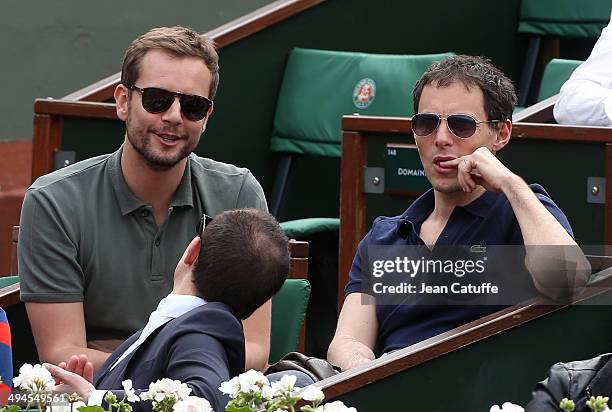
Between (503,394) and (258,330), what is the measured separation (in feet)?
2.53

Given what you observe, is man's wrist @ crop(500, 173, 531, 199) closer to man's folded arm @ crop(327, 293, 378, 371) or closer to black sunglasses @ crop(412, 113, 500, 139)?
black sunglasses @ crop(412, 113, 500, 139)

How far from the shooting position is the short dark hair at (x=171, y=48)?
373 cm

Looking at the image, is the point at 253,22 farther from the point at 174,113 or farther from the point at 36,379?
the point at 36,379

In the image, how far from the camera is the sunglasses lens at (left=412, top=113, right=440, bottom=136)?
11.3 feet

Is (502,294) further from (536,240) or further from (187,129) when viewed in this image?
(187,129)

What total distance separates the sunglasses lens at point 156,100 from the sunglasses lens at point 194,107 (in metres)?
0.04

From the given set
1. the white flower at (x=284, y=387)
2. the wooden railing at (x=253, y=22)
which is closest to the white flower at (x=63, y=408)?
the white flower at (x=284, y=387)

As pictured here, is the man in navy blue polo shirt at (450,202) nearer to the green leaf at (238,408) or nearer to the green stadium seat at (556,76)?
the green leaf at (238,408)

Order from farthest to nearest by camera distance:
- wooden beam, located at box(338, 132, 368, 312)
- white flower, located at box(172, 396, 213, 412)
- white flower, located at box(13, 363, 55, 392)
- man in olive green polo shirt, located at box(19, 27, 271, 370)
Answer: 1. wooden beam, located at box(338, 132, 368, 312)
2. man in olive green polo shirt, located at box(19, 27, 271, 370)
3. white flower, located at box(13, 363, 55, 392)
4. white flower, located at box(172, 396, 213, 412)

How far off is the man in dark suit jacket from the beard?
0.69m

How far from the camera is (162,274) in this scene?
3.62m

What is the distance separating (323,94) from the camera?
601 cm

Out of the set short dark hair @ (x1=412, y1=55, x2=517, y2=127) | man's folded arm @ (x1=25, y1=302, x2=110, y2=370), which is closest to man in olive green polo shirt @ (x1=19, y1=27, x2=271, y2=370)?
man's folded arm @ (x1=25, y1=302, x2=110, y2=370)

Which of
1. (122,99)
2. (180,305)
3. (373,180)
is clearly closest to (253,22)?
(373,180)
